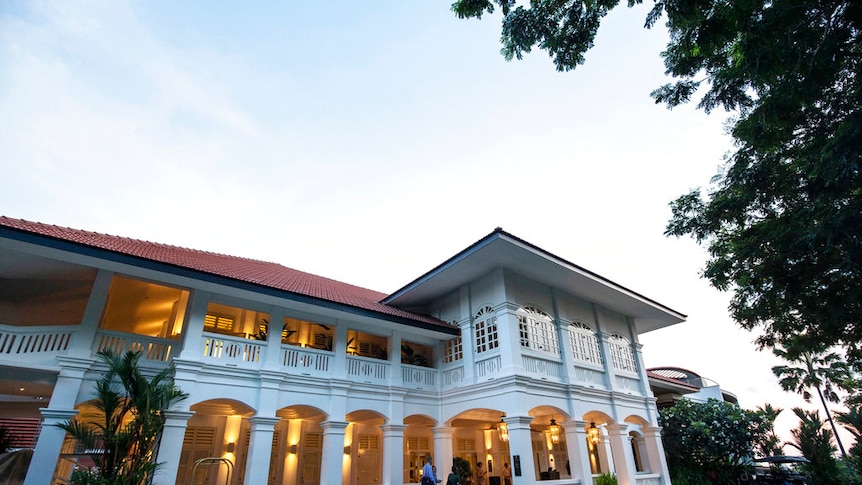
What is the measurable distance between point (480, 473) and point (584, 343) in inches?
231

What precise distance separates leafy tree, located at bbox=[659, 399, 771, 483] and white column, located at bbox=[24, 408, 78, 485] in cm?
1827

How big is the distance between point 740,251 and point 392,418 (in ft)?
32.0

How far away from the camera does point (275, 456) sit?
42.4 feet

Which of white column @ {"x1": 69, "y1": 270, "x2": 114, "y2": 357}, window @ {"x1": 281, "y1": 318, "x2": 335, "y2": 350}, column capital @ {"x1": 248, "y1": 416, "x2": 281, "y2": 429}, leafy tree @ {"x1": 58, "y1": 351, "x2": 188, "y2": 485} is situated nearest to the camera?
leafy tree @ {"x1": 58, "y1": 351, "x2": 188, "y2": 485}

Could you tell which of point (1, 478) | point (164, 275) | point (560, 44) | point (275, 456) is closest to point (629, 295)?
point (560, 44)

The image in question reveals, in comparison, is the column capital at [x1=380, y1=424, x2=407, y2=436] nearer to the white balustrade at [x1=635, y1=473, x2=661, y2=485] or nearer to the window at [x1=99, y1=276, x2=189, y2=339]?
the window at [x1=99, y1=276, x2=189, y2=339]

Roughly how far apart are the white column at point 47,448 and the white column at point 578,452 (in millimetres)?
11522

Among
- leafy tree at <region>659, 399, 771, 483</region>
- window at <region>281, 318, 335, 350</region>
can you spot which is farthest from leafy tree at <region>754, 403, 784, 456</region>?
window at <region>281, 318, 335, 350</region>

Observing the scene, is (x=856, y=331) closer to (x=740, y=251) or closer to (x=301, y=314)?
(x=740, y=251)

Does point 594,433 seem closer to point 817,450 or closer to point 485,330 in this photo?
point 485,330

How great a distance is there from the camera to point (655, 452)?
15.0 metres

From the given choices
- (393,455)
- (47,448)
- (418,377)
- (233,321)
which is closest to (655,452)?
(418,377)

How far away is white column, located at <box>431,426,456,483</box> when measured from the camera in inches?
484

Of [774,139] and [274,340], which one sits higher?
[774,139]
